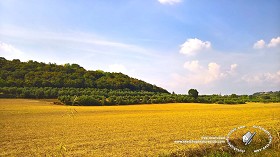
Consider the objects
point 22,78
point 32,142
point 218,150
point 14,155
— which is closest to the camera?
point 218,150

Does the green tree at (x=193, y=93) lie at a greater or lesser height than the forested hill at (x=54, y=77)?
lesser

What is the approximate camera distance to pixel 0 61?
117 m

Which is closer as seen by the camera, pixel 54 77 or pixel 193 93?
pixel 54 77

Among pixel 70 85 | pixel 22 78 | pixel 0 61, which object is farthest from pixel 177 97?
pixel 0 61

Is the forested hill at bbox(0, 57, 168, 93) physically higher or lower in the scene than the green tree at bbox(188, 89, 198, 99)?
higher

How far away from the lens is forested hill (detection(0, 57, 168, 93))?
3854 inches

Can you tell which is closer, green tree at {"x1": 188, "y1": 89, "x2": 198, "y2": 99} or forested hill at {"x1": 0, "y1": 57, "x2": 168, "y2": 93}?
forested hill at {"x1": 0, "y1": 57, "x2": 168, "y2": 93}

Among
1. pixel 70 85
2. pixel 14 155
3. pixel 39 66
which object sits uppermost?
pixel 39 66

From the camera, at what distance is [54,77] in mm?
105500

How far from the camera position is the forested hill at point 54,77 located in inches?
3854

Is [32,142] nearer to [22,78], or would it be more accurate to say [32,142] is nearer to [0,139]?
[0,139]

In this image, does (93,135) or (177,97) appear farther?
(177,97)

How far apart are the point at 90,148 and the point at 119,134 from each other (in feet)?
20.6

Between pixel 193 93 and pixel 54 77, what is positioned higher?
pixel 54 77
